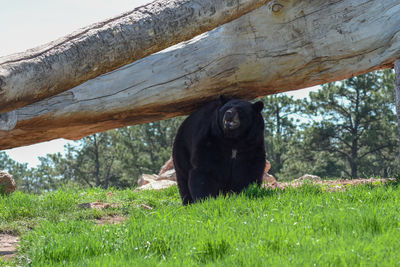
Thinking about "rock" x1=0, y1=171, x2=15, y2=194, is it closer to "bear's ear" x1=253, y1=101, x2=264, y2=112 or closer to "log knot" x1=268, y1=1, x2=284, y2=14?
"bear's ear" x1=253, y1=101, x2=264, y2=112

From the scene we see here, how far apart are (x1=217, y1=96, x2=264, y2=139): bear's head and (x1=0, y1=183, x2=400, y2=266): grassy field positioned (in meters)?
0.98

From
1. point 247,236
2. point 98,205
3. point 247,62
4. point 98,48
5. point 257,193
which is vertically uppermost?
point 247,62

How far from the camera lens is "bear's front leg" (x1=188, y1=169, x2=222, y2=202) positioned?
5891 mm

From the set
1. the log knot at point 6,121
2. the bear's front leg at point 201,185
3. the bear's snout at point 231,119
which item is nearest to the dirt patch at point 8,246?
the log knot at point 6,121

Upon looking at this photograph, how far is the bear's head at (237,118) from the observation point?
560cm

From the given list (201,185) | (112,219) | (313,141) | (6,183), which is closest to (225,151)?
(201,185)

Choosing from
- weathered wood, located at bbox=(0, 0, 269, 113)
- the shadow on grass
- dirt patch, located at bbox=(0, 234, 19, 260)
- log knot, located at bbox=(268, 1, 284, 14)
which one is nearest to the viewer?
weathered wood, located at bbox=(0, 0, 269, 113)

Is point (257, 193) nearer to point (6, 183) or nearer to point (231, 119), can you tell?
point (231, 119)

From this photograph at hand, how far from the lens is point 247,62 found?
6.18 m

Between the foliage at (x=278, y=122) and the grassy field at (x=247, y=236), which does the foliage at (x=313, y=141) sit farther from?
the grassy field at (x=247, y=236)

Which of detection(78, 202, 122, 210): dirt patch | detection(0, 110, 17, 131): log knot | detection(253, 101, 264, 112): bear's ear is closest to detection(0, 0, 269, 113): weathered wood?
detection(0, 110, 17, 131): log knot

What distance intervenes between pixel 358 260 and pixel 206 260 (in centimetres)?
103

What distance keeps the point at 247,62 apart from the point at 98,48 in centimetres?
271

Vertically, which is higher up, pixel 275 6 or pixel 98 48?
pixel 275 6
